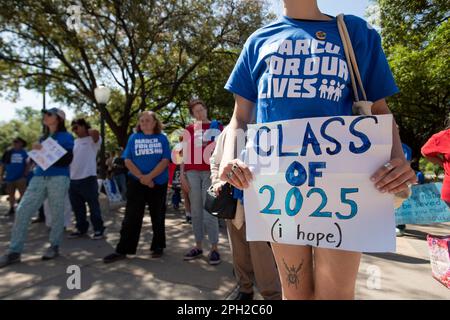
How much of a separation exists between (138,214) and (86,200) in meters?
1.74

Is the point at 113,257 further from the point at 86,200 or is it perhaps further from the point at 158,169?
the point at 86,200

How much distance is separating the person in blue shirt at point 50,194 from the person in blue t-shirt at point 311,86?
350 centimetres

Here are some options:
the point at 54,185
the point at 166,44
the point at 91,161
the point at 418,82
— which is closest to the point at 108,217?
the point at 91,161

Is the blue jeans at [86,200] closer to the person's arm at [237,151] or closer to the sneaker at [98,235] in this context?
the sneaker at [98,235]

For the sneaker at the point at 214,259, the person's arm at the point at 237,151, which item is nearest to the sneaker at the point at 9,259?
the sneaker at the point at 214,259

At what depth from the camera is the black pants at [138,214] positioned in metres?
4.15

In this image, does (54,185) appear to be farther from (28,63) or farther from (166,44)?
(28,63)

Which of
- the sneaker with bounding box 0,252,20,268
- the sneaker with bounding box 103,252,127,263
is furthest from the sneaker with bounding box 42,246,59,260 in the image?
the sneaker with bounding box 103,252,127,263

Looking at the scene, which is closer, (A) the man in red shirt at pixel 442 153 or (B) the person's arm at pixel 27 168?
(A) the man in red shirt at pixel 442 153

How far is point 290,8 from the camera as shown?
58.7 inches

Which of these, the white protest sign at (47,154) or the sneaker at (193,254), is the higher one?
the white protest sign at (47,154)

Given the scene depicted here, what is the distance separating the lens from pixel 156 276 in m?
3.50

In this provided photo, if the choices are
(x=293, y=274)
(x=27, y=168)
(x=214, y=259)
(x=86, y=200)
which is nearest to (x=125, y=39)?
(x=27, y=168)

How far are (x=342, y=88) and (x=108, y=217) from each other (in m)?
6.90
